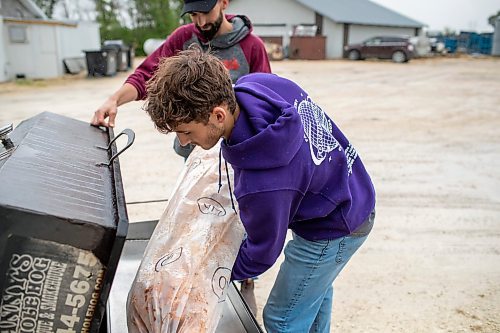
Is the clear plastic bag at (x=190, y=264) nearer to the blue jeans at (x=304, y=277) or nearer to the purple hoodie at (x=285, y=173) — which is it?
the purple hoodie at (x=285, y=173)

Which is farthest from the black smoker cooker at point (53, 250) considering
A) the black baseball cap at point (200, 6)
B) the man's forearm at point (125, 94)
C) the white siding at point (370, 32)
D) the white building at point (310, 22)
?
the white siding at point (370, 32)

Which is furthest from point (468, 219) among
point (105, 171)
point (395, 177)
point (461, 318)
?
point (105, 171)

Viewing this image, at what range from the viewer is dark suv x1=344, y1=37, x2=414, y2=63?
25844mm

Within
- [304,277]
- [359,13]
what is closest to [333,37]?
[359,13]

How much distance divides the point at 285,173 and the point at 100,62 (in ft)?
58.1

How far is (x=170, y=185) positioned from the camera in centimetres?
563

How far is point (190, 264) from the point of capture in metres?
1.77

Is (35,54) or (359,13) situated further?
(359,13)

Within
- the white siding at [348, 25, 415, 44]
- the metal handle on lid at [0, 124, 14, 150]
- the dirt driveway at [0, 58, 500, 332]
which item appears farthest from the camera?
the white siding at [348, 25, 415, 44]

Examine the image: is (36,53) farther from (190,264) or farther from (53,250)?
(53,250)

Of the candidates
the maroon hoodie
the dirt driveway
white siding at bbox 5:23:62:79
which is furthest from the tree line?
the maroon hoodie

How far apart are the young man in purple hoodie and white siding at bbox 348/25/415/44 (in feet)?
98.3

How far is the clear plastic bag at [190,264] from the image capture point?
1.70 metres

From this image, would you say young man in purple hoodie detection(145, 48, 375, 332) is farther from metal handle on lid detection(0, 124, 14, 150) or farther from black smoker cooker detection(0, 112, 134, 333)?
metal handle on lid detection(0, 124, 14, 150)
